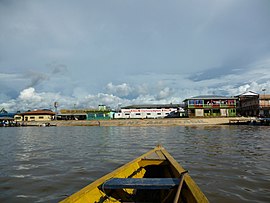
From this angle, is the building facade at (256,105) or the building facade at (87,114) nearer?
the building facade at (256,105)

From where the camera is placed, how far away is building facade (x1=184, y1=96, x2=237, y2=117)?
5788 centimetres

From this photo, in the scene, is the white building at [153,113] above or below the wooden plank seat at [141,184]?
above

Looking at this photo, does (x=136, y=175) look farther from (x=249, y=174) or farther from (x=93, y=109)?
(x=93, y=109)

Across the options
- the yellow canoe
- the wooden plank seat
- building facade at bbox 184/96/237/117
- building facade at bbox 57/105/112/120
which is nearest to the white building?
building facade at bbox 57/105/112/120

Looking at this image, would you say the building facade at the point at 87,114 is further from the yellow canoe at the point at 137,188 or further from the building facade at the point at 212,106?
the yellow canoe at the point at 137,188

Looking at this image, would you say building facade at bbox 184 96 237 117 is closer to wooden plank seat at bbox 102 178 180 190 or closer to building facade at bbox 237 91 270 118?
building facade at bbox 237 91 270 118

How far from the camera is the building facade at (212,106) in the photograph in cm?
5788

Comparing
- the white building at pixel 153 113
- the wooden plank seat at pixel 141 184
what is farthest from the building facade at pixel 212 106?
the wooden plank seat at pixel 141 184

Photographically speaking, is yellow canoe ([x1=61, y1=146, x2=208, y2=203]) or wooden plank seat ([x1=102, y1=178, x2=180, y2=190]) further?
wooden plank seat ([x1=102, y1=178, x2=180, y2=190])

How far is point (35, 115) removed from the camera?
78375 millimetres

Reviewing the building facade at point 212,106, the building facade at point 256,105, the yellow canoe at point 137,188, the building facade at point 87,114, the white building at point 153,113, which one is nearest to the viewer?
the yellow canoe at point 137,188

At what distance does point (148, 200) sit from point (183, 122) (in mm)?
47909

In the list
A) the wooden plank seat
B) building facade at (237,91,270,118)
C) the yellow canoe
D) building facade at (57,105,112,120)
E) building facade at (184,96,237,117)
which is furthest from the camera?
building facade at (57,105,112,120)

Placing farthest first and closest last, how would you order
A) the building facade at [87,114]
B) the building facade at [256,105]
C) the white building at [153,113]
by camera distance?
1. the building facade at [87,114]
2. the white building at [153,113]
3. the building facade at [256,105]
